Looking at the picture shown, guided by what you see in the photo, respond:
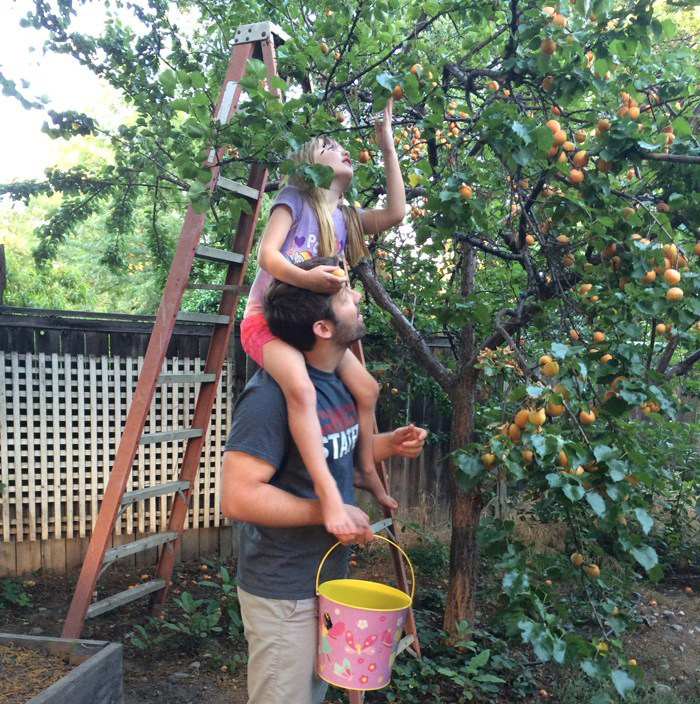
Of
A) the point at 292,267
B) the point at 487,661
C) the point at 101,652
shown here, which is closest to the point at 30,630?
the point at 101,652

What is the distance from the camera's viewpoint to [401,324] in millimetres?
3795

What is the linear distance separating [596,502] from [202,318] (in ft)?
7.66

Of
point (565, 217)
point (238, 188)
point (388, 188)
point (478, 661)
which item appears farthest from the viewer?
point (238, 188)

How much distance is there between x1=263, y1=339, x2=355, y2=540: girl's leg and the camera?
5.25 feet

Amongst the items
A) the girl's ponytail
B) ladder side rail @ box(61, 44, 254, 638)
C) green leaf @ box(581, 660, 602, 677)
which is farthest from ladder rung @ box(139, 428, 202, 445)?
green leaf @ box(581, 660, 602, 677)

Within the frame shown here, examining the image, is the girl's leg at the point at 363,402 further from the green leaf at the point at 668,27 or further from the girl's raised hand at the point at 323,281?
the green leaf at the point at 668,27

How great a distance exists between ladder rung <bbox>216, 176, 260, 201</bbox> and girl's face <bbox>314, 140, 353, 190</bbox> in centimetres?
87

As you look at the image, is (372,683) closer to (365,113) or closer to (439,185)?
(439,185)

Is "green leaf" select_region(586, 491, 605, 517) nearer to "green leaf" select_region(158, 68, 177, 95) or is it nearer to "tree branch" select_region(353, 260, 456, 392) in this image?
"green leaf" select_region(158, 68, 177, 95)

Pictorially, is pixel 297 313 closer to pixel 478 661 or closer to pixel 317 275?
pixel 317 275

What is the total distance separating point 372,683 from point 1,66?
413 cm

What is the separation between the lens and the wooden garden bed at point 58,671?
2.31 meters

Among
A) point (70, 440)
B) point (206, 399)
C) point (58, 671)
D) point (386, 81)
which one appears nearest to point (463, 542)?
point (206, 399)

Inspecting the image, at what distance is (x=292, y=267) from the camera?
6.54 feet
